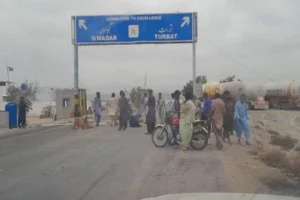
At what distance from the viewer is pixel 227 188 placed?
22.7 ft

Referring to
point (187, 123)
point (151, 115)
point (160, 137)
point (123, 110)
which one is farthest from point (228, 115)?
point (123, 110)

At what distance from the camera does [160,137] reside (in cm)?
1242

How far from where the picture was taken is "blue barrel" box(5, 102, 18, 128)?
70.6 feet

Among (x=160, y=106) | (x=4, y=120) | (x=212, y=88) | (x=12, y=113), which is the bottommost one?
(x=4, y=120)

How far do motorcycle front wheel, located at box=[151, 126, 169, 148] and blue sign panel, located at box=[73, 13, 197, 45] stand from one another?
11802 millimetres

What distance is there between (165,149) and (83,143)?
328 cm

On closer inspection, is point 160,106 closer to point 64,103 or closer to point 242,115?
point 242,115

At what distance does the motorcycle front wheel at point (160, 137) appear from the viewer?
1238 centimetres

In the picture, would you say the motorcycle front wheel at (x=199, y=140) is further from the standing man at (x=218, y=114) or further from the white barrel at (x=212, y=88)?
the white barrel at (x=212, y=88)

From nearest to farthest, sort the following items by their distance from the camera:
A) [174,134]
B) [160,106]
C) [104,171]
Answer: [104,171], [174,134], [160,106]

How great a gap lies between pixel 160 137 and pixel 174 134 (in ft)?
1.58

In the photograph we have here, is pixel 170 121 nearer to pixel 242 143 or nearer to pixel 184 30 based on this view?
pixel 242 143

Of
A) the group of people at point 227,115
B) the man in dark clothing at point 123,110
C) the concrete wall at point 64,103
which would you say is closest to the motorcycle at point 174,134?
the group of people at point 227,115

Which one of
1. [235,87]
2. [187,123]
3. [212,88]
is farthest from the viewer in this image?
[212,88]
